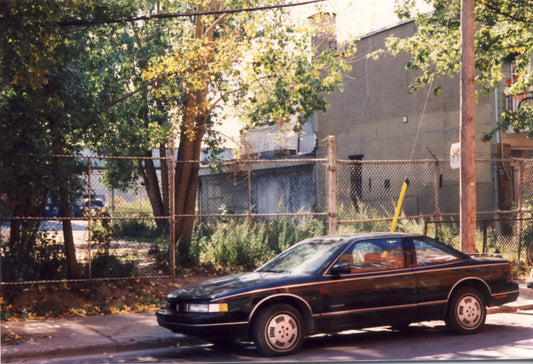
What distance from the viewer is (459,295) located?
9.34m

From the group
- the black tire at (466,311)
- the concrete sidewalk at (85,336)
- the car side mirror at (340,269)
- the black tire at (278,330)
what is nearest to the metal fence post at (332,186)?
the concrete sidewalk at (85,336)

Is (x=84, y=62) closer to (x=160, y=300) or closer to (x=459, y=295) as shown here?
(x=160, y=300)

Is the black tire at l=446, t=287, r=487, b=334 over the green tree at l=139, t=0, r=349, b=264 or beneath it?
beneath

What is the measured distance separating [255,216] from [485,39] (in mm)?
8128

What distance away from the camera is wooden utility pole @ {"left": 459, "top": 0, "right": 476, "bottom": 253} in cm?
1209

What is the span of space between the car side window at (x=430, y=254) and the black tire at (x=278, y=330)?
210 centimetres

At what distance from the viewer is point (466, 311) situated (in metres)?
9.34

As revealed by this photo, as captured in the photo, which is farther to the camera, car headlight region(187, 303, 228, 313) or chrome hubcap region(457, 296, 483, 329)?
chrome hubcap region(457, 296, 483, 329)

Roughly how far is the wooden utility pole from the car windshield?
12.6ft

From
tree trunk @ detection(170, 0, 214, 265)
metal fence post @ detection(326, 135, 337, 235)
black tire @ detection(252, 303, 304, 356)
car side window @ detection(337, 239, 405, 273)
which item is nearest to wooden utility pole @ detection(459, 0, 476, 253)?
metal fence post @ detection(326, 135, 337, 235)

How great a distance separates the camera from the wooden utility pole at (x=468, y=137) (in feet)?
39.7

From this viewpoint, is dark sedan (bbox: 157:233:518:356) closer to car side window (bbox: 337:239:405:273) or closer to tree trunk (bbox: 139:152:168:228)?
car side window (bbox: 337:239:405:273)

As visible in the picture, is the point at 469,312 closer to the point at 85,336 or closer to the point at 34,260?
the point at 85,336

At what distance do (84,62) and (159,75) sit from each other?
225 centimetres
